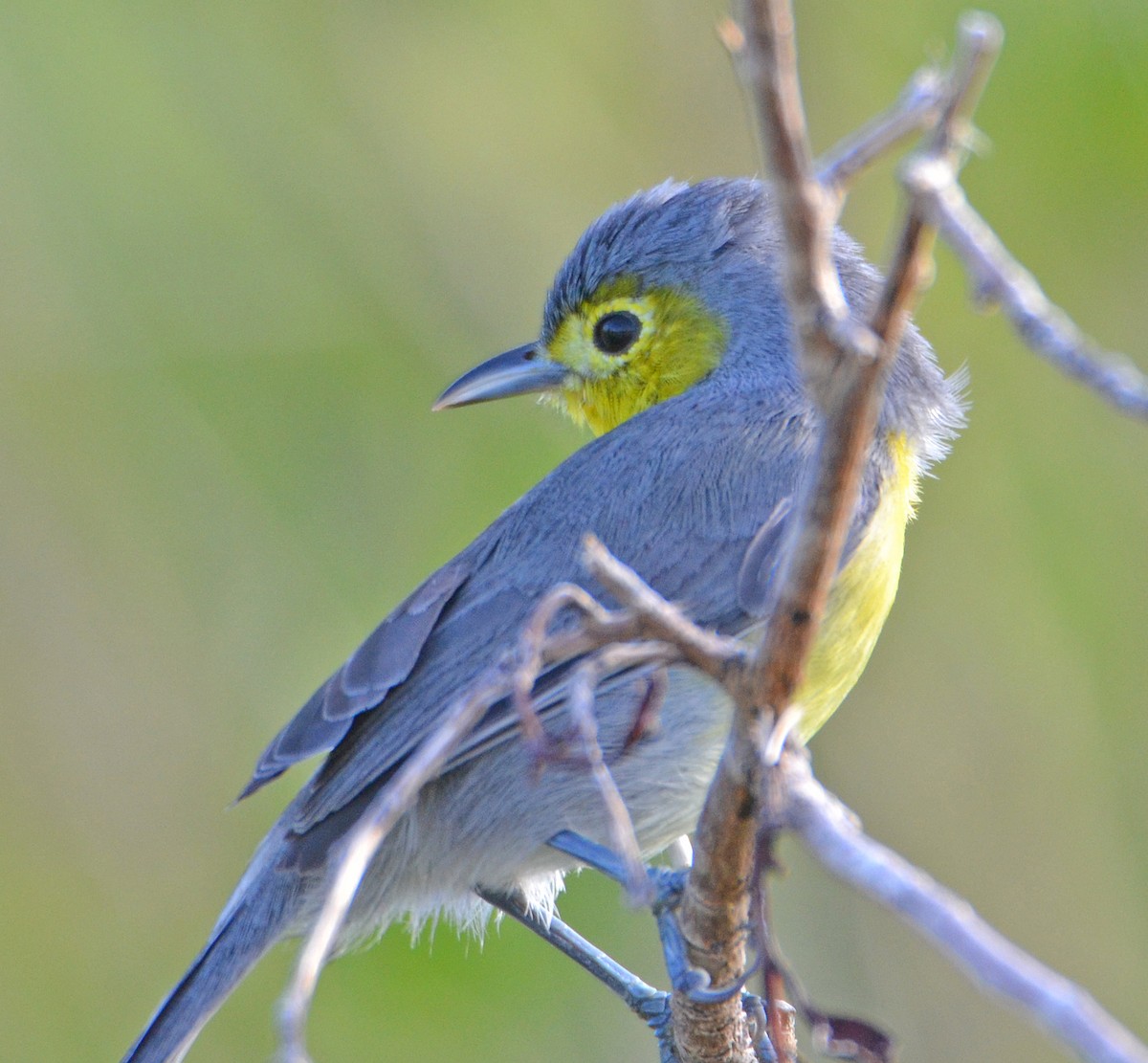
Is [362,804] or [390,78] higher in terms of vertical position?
[390,78]

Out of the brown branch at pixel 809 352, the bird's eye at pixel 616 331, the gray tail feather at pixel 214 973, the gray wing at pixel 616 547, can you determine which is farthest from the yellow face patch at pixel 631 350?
the brown branch at pixel 809 352

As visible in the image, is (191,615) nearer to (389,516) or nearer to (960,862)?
(389,516)

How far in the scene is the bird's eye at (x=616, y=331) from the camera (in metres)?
3.52

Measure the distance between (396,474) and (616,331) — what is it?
1.58 m

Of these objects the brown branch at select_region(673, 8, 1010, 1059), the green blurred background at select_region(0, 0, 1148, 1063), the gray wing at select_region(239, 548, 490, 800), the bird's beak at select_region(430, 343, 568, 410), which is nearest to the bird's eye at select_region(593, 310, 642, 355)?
the bird's beak at select_region(430, 343, 568, 410)

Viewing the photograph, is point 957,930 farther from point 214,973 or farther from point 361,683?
point 214,973

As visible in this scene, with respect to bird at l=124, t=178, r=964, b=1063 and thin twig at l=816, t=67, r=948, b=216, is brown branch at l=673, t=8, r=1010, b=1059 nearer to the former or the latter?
thin twig at l=816, t=67, r=948, b=216

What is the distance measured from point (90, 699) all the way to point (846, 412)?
444 cm

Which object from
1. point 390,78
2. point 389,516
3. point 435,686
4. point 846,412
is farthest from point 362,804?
point 390,78

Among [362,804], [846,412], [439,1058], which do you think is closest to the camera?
[846,412]

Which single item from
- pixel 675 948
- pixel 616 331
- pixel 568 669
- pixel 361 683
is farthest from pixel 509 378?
pixel 675 948

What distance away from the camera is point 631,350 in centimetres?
352

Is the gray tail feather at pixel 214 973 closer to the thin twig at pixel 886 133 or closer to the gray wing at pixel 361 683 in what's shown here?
the gray wing at pixel 361 683

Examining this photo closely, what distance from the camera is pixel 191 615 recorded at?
507 centimetres
